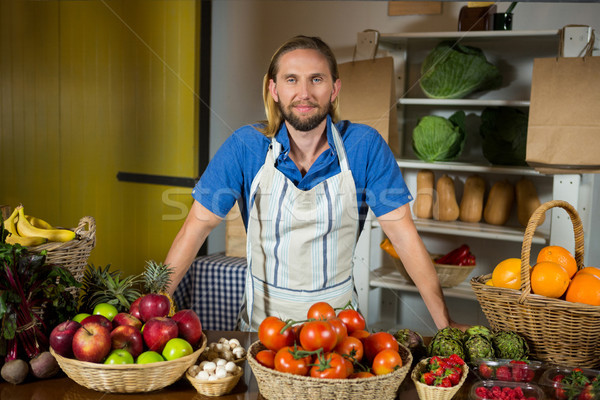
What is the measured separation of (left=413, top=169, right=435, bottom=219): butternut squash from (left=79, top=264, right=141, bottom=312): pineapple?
6.96 feet

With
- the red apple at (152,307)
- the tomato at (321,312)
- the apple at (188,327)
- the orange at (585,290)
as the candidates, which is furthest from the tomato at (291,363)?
the orange at (585,290)

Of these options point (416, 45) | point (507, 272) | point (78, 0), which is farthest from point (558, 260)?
point (78, 0)

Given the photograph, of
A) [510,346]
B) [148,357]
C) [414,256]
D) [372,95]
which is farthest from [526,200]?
[148,357]

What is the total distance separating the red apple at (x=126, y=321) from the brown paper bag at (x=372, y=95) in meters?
1.95

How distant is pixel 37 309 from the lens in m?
1.36

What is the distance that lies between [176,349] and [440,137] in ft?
7.25

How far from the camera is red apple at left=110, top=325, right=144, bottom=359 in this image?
1210 millimetres

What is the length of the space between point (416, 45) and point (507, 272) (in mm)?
2245

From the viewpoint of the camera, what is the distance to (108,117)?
4.12 meters

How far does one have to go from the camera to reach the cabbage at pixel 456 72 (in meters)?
3.00

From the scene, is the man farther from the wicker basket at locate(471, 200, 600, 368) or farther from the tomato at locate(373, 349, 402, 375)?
the tomato at locate(373, 349, 402, 375)

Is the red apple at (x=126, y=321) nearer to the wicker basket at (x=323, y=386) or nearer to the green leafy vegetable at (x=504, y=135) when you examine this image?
the wicker basket at (x=323, y=386)

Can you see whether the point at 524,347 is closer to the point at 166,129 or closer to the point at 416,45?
the point at 416,45

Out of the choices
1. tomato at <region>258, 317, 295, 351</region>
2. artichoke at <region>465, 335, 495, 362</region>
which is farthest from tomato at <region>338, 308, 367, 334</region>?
artichoke at <region>465, 335, 495, 362</region>
